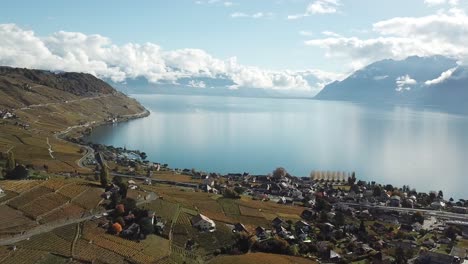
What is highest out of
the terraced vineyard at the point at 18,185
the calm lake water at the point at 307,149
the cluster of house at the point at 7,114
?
the cluster of house at the point at 7,114

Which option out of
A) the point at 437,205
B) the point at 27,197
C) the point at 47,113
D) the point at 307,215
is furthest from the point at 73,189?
the point at 47,113

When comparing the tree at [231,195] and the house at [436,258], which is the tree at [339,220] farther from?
the tree at [231,195]

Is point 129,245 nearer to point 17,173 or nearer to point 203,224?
point 203,224

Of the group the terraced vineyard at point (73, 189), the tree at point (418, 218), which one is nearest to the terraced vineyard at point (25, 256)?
the terraced vineyard at point (73, 189)

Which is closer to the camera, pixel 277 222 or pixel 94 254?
pixel 94 254

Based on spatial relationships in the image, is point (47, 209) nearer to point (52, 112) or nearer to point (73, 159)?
point (73, 159)

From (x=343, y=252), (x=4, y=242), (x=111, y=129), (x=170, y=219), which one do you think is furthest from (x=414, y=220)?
(x=111, y=129)
